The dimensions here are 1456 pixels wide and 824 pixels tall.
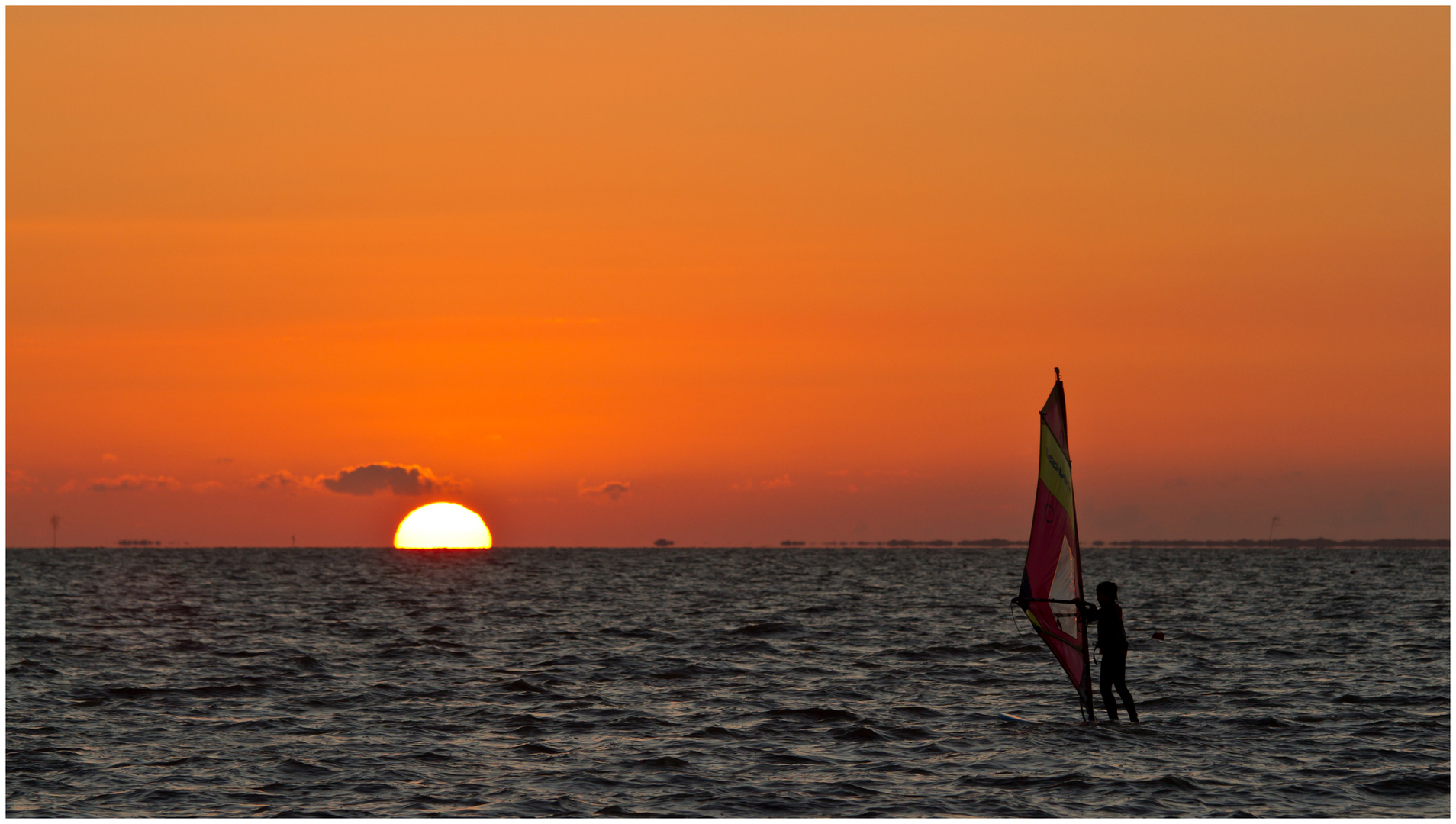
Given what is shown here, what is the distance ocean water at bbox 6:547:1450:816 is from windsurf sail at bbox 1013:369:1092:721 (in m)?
1.83

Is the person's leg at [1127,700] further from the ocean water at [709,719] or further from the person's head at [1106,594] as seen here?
the person's head at [1106,594]

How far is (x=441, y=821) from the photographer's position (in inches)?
693

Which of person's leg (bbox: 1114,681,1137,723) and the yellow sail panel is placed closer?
the yellow sail panel

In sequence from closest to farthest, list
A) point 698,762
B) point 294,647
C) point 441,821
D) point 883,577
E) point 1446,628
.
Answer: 1. point 441,821
2. point 698,762
3. point 294,647
4. point 1446,628
5. point 883,577

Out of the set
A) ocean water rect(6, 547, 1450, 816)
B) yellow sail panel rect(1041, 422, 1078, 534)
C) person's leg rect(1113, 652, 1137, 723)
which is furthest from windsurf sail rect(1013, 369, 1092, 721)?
ocean water rect(6, 547, 1450, 816)

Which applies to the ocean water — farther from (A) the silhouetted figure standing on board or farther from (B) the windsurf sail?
(B) the windsurf sail

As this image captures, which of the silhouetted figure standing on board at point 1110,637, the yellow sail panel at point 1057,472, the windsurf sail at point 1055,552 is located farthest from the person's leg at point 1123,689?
the yellow sail panel at point 1057,472

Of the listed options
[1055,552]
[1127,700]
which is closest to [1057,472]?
[1055,552]

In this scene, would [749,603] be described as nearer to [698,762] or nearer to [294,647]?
[294,647]

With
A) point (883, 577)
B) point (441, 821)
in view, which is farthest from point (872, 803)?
point (883, 577)

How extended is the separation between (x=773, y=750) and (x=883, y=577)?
9241cm

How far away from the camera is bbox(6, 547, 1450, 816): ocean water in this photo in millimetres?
18922

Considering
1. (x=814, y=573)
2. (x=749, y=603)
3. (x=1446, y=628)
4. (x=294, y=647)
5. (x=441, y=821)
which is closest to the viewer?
(x=441, y=821)

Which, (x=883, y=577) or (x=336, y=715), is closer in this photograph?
(x=336, y=715)
